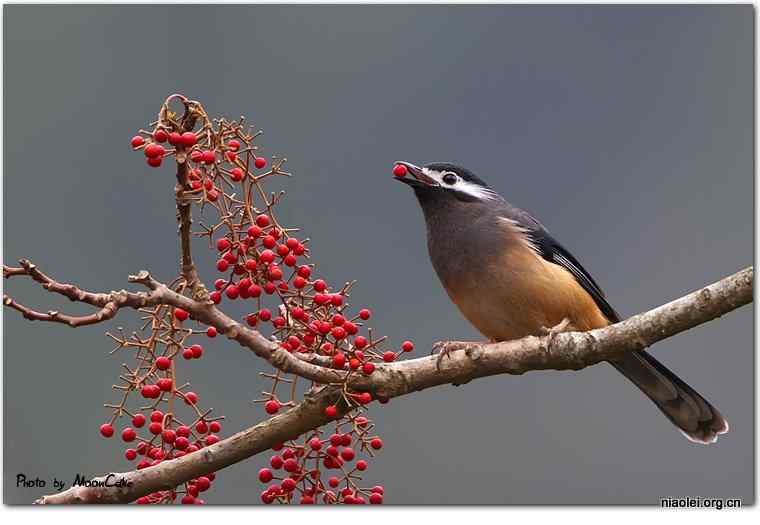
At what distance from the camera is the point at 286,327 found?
3.73 m

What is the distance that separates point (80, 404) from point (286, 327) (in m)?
3.70

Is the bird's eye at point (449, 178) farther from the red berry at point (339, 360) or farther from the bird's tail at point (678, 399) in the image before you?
the red berry at point (339, 360)

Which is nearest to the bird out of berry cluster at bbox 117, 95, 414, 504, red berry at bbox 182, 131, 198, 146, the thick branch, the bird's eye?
→ the bird's eye

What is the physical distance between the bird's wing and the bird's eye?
14.3 inches

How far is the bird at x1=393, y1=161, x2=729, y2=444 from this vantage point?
5.23m

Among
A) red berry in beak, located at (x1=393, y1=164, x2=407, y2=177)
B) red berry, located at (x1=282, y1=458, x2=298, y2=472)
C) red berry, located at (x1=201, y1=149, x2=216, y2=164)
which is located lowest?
red berry, located at (x1=282, y1=458, x2=298, y2=472)

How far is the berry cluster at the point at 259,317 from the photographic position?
11.5 feet

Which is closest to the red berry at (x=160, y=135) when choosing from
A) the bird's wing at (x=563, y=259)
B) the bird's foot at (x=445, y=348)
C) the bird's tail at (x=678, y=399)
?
the bird's foot at (x=445, y=348)

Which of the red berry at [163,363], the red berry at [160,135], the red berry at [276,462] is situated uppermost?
the red berry at [160,135]

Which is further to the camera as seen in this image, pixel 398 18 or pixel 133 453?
pixel 398 18

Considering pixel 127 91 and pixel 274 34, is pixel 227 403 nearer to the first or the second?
pixel 274 34

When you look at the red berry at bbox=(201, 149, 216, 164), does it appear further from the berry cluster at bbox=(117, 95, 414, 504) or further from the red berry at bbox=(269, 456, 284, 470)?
the red berry at bbox=(269, 456, 284, 470)

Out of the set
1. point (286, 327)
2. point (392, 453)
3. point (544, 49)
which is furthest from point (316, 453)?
point (544, 49)

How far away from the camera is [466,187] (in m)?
5.63
